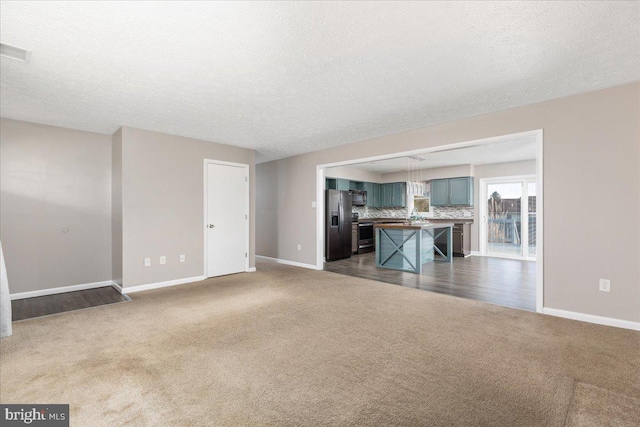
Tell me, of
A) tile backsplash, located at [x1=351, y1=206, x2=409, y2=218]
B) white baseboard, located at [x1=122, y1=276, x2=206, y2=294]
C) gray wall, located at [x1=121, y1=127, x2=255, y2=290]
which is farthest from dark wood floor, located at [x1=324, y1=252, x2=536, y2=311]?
gray wall, located at [x1=121, y1=127, x2=255, y2=290]

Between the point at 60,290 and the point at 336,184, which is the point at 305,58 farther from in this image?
the point at 336,184

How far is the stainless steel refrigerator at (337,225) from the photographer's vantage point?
7137mm

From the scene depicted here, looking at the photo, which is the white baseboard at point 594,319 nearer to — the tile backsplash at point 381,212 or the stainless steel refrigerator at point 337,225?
the stainless steel refrigerator at point 337,225

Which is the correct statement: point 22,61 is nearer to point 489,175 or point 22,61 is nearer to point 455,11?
point 455,11

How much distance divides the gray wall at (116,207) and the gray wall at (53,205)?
95 mm

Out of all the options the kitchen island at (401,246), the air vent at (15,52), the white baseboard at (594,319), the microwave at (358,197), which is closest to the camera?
the air vent at (15,52)

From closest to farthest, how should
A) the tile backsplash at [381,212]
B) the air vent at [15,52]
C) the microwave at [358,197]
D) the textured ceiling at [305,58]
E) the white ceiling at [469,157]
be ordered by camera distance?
1. the textured ceiling at [305,58]
2. the air vent at [15,52]
3. the white ceiling at [469,157]
4. the microwave at [358,197]
5. the tile backsplash at [381,212]

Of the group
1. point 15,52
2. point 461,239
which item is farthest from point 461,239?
point 15,52

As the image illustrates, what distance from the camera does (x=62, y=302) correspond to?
3.99m

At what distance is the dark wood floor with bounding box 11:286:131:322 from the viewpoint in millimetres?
3562

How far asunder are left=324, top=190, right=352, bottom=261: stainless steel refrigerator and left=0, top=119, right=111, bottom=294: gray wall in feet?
14.2

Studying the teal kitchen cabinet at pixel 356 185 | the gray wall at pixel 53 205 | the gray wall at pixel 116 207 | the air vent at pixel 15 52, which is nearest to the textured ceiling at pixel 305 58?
the air vent at pixel 15 52

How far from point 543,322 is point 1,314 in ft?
17.4

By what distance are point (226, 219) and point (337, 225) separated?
2.84 m
